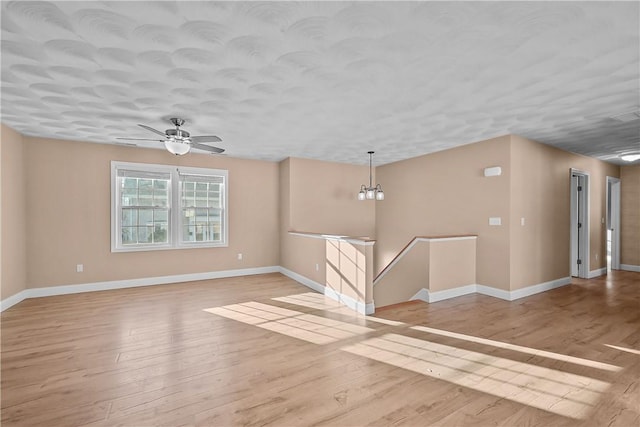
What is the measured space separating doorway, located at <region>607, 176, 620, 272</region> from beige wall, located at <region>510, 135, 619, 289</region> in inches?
76.5

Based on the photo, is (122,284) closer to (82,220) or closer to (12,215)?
(82,220)

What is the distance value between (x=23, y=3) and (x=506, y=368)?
4.41m

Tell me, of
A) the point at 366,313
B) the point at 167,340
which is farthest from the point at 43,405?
the point at 366,313

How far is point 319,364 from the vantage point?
255 centimetres

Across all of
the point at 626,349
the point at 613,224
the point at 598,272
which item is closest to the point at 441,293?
the point at 626,349

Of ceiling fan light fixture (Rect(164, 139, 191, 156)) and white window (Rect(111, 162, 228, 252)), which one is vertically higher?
ceiling fan light fixture (Rect(164, 139, 191, 156))

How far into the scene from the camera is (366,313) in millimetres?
3768

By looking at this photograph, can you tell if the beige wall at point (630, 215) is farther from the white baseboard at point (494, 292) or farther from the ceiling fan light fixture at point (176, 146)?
the ceiling fan light fixture at point (176, 146)

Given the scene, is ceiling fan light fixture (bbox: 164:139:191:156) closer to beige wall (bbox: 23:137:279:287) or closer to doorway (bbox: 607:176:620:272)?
beige wall (bbox: 23:137:279:287)

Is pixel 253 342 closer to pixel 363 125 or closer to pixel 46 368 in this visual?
pixel 46 368

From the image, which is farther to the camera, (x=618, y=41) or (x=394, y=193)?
(x=394, y=193)

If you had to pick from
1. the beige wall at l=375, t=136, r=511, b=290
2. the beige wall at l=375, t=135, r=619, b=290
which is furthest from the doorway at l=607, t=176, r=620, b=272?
the beige wall at l=375, t=136, r=511, b=290

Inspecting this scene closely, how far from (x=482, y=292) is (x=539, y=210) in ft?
5.77

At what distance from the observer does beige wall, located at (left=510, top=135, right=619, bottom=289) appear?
4562 mm
